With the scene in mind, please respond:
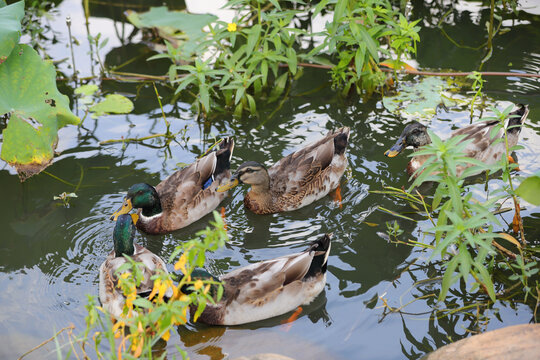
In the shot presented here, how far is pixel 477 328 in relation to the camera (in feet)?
17.2

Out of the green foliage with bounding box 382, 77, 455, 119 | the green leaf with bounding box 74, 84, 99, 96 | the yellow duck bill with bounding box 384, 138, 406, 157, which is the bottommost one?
→ the yellow duck bill with bounding box 384, 138, 406, 157

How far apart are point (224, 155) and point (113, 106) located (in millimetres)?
1910

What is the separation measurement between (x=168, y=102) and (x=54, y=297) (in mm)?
3463

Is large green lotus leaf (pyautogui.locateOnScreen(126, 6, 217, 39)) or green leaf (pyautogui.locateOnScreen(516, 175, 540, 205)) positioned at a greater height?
large green lotus leaf (pyautogui.locateOnScreen(126, 6, 217, 39))

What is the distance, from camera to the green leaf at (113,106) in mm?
8141

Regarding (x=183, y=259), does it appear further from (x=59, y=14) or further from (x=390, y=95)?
(x=59, y=14)

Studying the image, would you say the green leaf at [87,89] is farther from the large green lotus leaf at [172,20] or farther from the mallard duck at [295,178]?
the mallard duck at [295,178]

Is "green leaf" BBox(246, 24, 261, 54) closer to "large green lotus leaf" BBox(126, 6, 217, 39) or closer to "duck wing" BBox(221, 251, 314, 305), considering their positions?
"large green lotus leaf" BBox(126, 6, 217, 39)

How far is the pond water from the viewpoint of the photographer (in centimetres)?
530

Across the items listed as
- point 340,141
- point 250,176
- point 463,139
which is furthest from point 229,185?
point 463,139

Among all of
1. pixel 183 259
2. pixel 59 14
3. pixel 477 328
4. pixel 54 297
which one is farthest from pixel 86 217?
pixel 59 14

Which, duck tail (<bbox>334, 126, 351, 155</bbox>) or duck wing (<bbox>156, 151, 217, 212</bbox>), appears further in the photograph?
duck tail (<bbox>334, 126, 351, 155</bbox>)

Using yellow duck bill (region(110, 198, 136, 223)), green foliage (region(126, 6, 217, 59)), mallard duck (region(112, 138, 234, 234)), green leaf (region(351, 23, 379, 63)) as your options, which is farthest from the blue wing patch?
green foliage (region(126, 6, 217, 59))

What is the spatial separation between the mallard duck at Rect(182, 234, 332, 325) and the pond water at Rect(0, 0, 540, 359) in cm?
10
